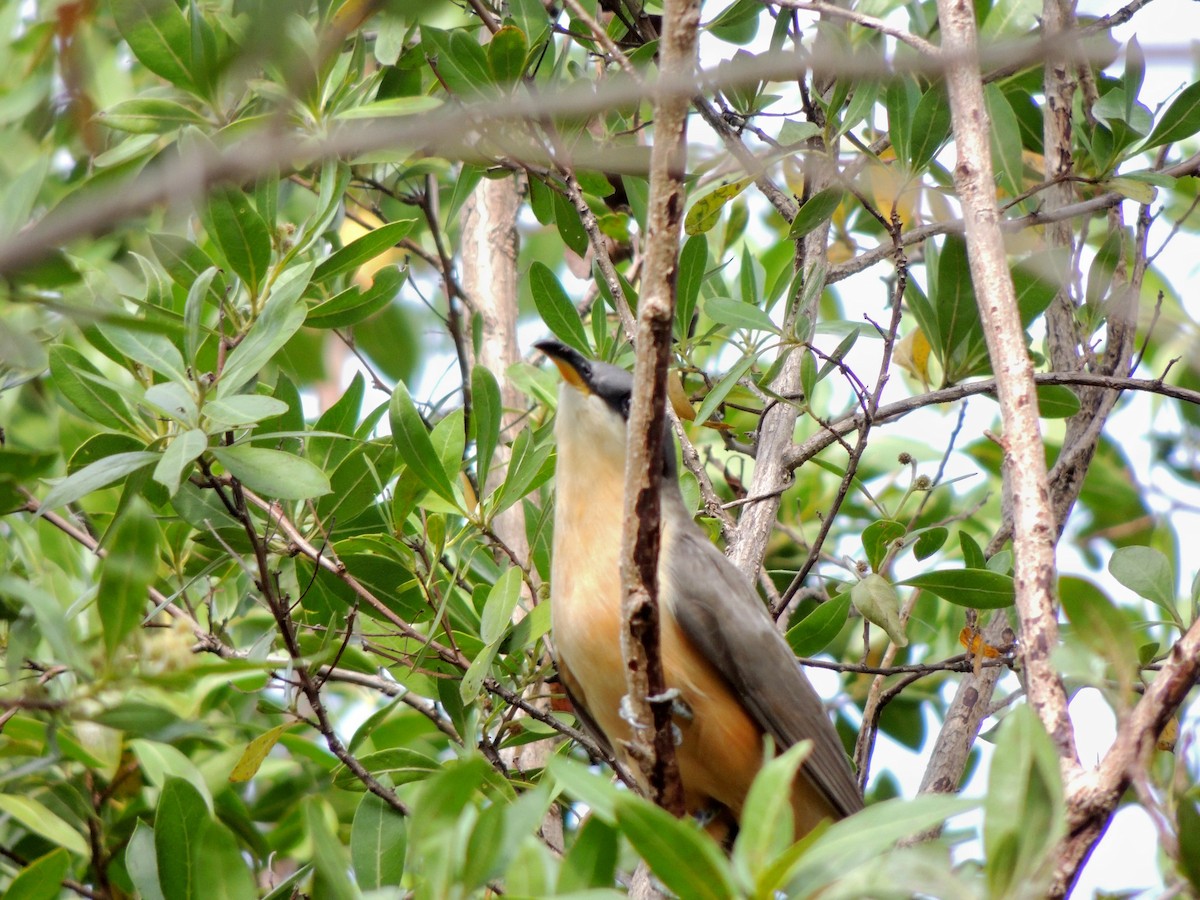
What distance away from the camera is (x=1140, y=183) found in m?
4.15

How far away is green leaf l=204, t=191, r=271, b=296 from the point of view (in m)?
3.61

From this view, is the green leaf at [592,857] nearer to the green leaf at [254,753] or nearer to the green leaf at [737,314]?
the green leaf at [254,753]

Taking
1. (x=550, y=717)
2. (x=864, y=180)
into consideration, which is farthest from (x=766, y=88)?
(x=550, y=717)

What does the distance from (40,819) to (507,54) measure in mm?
2751

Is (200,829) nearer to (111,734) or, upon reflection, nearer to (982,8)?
(111,734)

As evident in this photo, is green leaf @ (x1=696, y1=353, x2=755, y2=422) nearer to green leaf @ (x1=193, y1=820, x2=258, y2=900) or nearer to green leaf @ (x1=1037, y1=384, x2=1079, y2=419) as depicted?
A: green leaf @ (x1=1037, y1=384, x2=1079, y2=419)

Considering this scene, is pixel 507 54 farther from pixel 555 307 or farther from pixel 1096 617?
pixel 1096 617

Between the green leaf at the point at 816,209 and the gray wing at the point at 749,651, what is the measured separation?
1080 mm

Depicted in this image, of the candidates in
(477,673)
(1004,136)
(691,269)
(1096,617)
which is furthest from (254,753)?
(1004,136)

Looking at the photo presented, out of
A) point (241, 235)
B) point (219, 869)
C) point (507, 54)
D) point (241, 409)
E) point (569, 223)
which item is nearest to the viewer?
point (219, 869)

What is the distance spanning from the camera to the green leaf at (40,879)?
296 centimetres

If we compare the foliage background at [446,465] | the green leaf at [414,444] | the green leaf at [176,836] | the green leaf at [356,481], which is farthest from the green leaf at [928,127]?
the green leaf at [176,836]

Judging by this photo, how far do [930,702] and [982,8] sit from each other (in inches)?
117

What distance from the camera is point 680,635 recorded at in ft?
13.3
